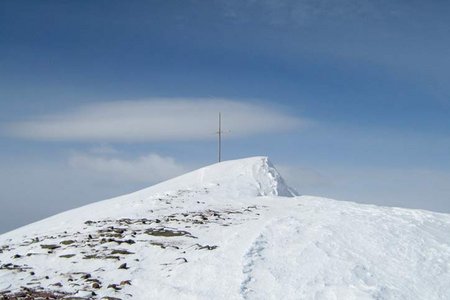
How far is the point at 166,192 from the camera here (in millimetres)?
29703

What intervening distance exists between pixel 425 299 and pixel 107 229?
14031 mm

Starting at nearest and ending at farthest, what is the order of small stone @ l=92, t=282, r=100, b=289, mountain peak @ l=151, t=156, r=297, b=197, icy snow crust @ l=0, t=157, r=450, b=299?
1. icy snow crust @ l=0, t=157, r=450, b=299
2. small stone @ l=92, t=282, r=100, b=289
3. mountain peak @ l=151, t=156, r=297, b=197

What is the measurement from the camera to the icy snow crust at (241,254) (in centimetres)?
1279

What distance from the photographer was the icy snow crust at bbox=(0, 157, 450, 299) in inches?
504

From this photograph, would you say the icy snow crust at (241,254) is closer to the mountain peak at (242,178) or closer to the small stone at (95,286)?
the small stone at (95,286)

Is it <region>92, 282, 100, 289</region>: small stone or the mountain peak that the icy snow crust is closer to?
<region>92, 282, 100, 289</region>: small stone

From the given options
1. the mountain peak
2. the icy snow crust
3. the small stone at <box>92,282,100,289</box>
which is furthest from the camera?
the mountain peak

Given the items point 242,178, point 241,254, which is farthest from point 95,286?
point 242,178

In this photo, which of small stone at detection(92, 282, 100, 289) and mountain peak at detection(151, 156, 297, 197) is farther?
mountain peak at detection(151, 156, 297, 197)

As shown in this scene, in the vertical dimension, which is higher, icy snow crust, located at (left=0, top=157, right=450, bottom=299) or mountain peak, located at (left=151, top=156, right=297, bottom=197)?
icy snow crust, located at (left=0, top=157, right=450, bottom=299)

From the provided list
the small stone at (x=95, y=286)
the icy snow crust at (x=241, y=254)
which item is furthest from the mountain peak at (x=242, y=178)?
the small stone at (x=95, y=286)

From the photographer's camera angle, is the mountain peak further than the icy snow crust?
Yes

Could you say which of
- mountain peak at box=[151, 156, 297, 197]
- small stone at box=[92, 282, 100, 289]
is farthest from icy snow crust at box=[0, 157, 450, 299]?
mountain peak at box=[151, 156, 297, 197]

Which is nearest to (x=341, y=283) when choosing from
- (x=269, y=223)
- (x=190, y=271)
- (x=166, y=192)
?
(x=190, y=271)
